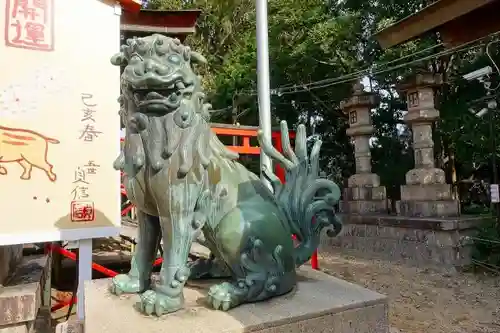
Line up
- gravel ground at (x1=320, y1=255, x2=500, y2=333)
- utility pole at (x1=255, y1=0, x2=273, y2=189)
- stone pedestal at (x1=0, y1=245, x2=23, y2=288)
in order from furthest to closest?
utility pole at (x1=255, y1=0, x2=273, y2=189) < gravel ground at (x1=320, y1=255, x2=500, y2=333) < stone pedestal at (x1=0, y1=245, x2=23, y2=288)

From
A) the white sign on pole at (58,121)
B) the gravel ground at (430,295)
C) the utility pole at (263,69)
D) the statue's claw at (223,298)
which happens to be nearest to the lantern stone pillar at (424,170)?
the gravel ground at (430,295)

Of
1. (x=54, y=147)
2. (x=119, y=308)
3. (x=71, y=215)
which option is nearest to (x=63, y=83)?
(x=54, y=147)

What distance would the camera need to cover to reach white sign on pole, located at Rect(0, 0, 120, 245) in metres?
3.08

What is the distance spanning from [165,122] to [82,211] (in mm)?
1961

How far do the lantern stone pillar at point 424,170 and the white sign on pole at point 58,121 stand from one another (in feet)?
16.8

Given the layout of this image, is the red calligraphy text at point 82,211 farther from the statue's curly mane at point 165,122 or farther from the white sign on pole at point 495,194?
the white sign on pole at point 495,194

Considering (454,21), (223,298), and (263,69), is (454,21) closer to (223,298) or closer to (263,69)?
(263,69)

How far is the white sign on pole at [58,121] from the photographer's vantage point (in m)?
3.08

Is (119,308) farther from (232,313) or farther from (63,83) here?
(63,83)

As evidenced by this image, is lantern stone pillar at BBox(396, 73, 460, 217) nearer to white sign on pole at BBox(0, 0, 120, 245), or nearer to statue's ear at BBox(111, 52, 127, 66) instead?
white sign on pole at BBox(0, 0, 120, 245)

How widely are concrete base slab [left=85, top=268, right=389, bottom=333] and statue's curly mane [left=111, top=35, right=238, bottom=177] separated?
640 millimetres

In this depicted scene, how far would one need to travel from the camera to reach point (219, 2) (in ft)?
39.5

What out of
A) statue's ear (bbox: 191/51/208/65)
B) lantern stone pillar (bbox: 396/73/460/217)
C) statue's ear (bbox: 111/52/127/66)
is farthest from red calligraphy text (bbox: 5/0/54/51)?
lantern stone pillar (bbox: 396/73/460/217)

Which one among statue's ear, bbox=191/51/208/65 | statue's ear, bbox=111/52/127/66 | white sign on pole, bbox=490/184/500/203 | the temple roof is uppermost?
the temple roof
